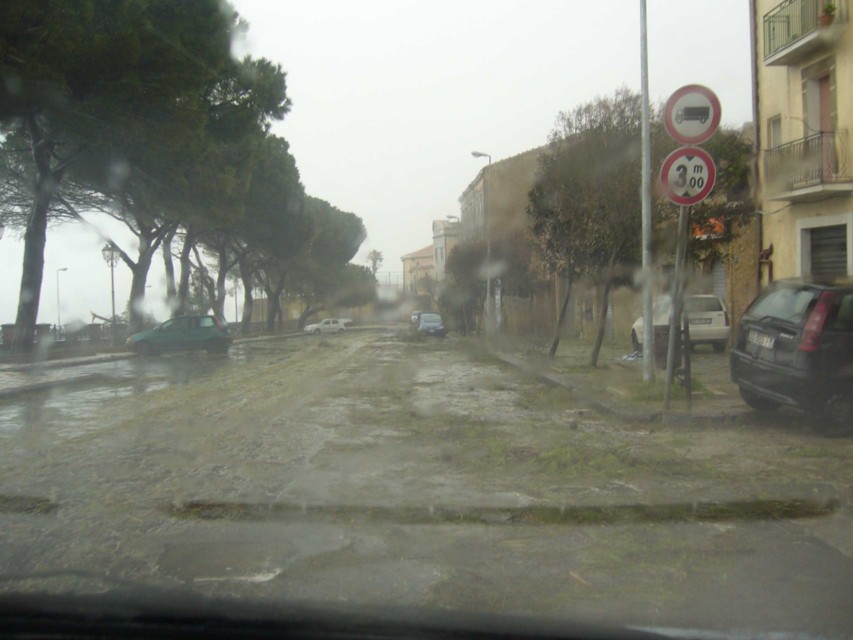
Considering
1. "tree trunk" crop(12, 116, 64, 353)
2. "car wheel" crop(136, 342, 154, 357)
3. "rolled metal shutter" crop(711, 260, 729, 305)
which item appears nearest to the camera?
"rolled metal shutter" crop(711, 260, 729, 305)

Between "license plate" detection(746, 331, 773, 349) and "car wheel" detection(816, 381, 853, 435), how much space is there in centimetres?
86

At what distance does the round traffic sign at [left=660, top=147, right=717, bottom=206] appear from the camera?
33.6 feet

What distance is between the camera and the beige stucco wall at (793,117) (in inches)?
702

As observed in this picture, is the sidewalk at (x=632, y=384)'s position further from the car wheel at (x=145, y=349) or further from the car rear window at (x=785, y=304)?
the car wheel at (x=145, y=349)

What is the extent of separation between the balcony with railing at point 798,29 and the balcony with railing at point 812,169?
198 cm

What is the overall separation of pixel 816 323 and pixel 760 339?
37.4 inches

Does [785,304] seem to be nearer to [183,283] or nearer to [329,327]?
[183,283]

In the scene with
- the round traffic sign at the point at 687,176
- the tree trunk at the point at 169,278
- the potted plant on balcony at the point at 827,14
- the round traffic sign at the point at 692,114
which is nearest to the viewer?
the round traffic sign at the point at 692,114

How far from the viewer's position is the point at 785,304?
935 centimetres

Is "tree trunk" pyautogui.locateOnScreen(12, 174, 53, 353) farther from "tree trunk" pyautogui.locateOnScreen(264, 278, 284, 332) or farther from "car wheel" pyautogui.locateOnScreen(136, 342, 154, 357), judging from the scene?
"tree trunk" pyautogui.locateOnScreen(264, 278, 284, 332)

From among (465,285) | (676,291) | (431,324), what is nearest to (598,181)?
(676,291)

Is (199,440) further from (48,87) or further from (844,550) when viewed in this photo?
(48,87)

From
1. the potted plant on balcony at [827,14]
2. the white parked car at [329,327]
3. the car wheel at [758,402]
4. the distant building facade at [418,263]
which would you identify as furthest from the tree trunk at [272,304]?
the car wheel at [758,402]

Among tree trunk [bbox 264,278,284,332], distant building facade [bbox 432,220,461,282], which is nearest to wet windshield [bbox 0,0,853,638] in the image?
tree trunk [bbox 264,278,284,332]
